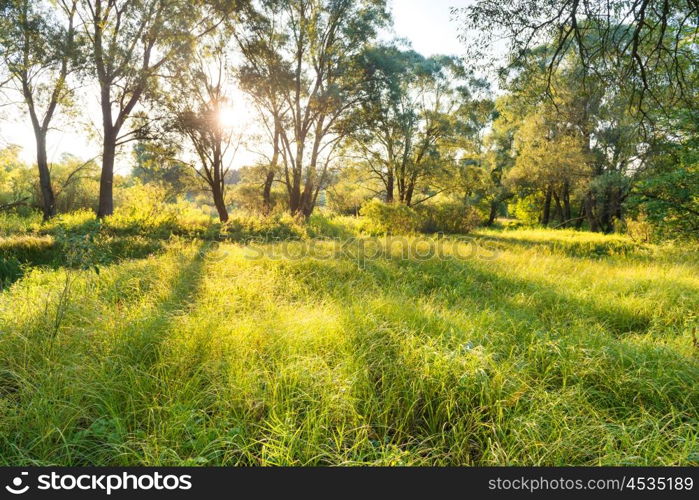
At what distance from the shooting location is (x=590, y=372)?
2594 mm

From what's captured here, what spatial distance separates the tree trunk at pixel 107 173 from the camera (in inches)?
512

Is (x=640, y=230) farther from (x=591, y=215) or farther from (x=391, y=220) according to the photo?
(x=391, y=220)

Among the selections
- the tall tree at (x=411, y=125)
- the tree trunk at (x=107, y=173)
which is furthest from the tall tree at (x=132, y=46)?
the tall tree at (x=411, y=125)

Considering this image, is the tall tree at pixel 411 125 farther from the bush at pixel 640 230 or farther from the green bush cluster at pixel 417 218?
the bush at pixel 640 230

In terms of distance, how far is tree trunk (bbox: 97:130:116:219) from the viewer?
13016 millimetres

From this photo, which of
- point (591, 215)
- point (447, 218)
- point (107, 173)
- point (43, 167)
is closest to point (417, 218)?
point (447, 218)

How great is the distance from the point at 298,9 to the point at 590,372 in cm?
1739

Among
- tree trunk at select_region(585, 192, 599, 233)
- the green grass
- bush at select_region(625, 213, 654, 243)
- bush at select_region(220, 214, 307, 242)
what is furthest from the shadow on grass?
tree trunk at select_region(585, 192, 599, 233)

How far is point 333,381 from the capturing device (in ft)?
7.62

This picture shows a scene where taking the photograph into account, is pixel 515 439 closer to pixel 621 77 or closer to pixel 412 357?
pixel 412 357

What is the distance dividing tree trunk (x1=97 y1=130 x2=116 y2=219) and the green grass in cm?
1070

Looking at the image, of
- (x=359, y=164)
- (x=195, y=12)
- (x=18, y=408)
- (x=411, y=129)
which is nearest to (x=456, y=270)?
(x=18, y=408)

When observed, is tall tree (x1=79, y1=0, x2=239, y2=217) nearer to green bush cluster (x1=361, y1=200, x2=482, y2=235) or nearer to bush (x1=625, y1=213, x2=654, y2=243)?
green bush cluster (x1=361, y1=200, x2=482, y2=235)

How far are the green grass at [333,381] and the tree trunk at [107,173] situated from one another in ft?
35.1
